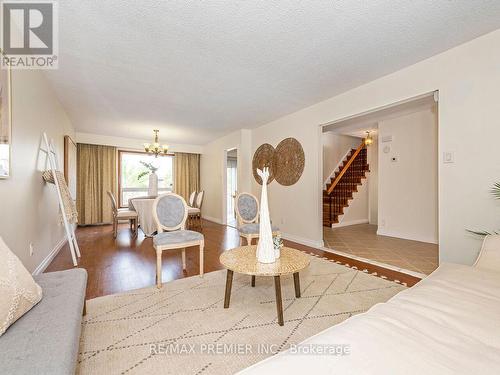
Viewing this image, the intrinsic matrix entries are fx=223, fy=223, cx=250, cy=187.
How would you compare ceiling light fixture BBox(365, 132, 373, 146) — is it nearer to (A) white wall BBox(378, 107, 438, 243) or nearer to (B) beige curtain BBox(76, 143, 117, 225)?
(A) white wall BBox(378, 107, 438, 243)

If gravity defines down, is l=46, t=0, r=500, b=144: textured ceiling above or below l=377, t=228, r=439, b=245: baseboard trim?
above

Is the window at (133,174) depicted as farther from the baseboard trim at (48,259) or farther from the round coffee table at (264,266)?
the round coffee table at (264,266)

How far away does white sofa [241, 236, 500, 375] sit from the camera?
2.28 ft

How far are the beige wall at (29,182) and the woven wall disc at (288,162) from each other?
378 centimetres

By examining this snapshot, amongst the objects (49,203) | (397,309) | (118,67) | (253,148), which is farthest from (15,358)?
(253,148)

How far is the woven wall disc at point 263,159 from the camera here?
4.95m

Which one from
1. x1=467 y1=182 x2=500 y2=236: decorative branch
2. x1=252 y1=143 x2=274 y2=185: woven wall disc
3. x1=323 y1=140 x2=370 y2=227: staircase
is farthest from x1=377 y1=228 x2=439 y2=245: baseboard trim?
x1=252 y1=143 x2=274 y2=185: woven wall disc

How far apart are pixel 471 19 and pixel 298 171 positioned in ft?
9.14

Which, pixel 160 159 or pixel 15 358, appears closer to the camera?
pixel 15 358

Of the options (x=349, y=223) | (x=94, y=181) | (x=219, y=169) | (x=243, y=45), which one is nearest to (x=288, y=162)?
(x=243, y=45)

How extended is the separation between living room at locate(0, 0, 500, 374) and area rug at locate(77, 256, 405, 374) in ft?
0.05

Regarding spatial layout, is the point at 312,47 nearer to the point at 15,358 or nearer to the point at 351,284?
the point at 351,284

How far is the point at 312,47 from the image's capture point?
2291mm

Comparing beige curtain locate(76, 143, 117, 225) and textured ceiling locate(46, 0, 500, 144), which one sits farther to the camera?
beige curtain locate(76, 143, 117, 225)
